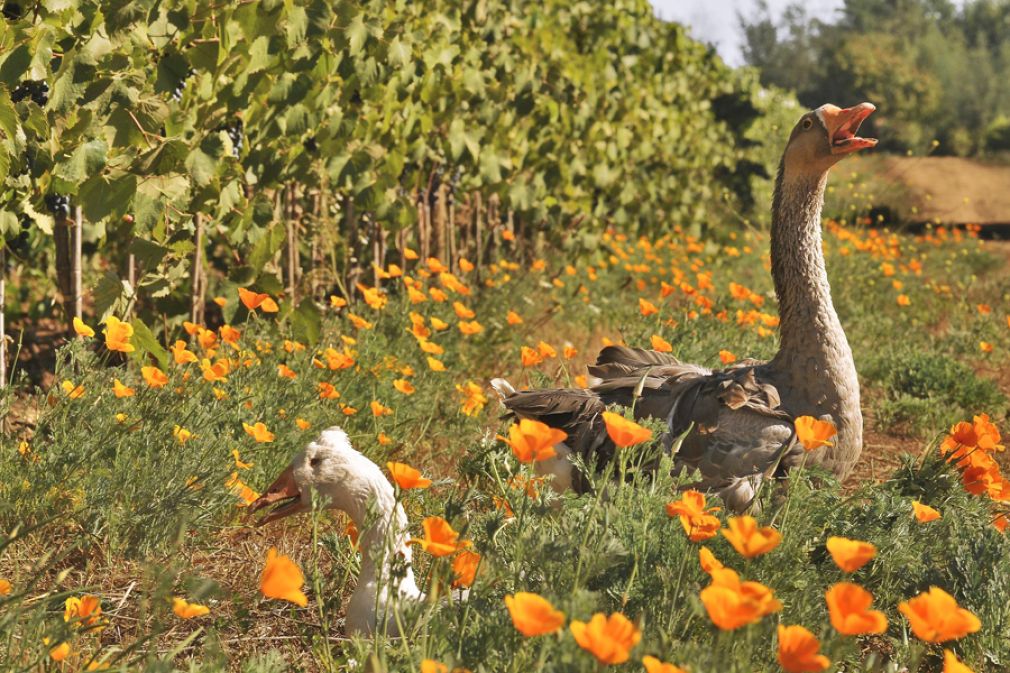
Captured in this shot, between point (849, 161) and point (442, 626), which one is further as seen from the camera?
point (849, 161)

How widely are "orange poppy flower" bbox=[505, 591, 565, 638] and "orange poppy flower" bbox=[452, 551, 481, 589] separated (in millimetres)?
586

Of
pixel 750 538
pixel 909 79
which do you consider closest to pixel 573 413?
pixel 750 538

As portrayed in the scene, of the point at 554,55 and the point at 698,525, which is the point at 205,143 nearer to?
the point at 698,525

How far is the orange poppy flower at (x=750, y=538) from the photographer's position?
1598mm

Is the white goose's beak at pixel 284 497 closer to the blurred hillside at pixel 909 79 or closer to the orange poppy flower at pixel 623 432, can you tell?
the orange poppy flower at pixel 623 432

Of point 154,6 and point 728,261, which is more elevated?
point 154,6

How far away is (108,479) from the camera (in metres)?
2.85

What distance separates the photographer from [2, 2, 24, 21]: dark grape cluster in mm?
3551

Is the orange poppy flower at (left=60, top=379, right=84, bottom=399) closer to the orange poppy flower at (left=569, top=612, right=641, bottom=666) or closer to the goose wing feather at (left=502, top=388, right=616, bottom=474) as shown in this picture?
the goose wing feather at (left=502, top=388, right=616, bottom=474)

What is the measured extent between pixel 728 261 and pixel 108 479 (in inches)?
351

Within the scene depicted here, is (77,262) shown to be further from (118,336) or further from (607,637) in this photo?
(607,637)

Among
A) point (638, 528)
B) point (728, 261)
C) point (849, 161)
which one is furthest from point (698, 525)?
point (849, 161)

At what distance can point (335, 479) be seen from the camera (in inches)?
101

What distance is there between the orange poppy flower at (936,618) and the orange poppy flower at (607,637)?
0.40 meters
